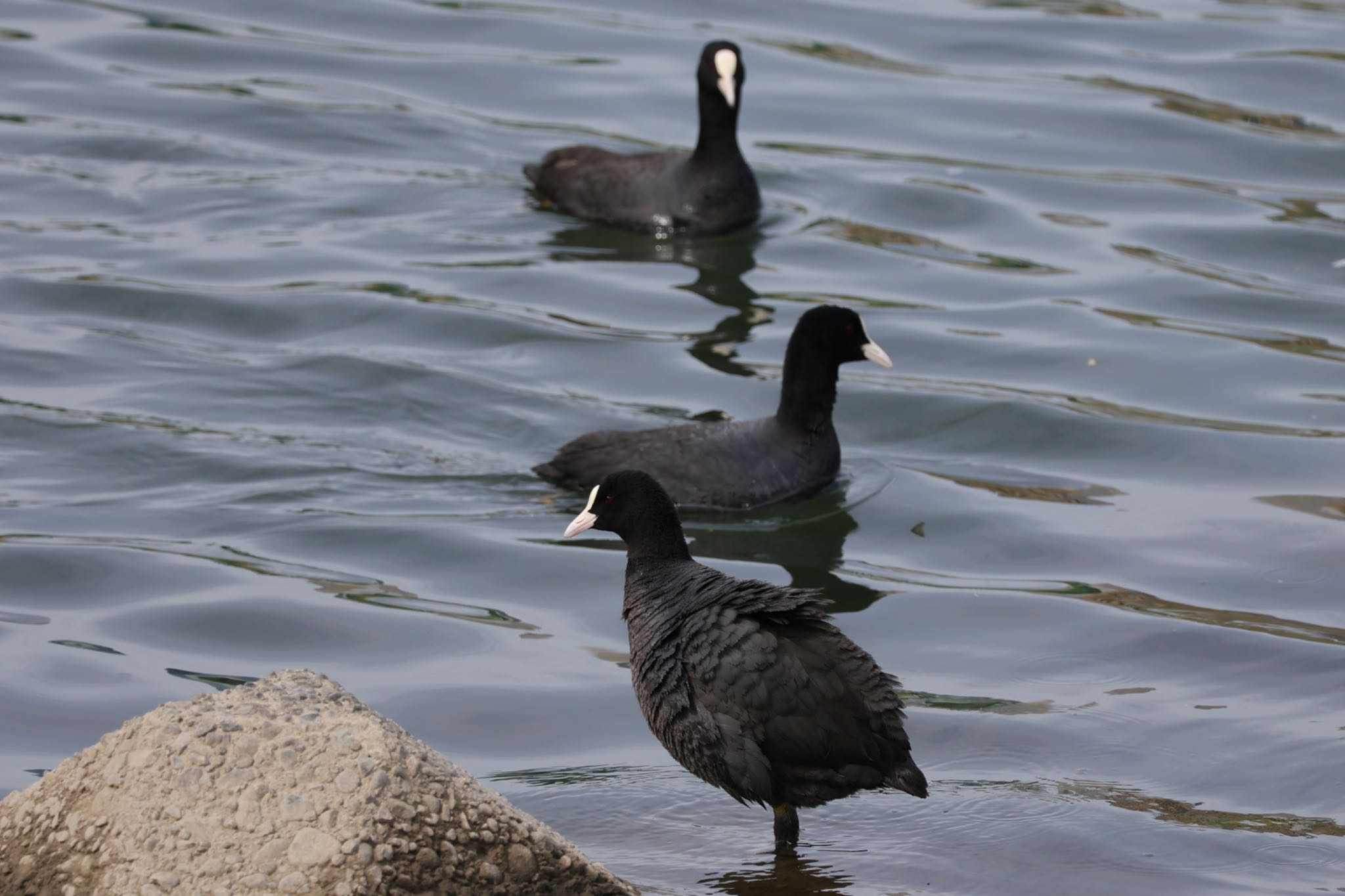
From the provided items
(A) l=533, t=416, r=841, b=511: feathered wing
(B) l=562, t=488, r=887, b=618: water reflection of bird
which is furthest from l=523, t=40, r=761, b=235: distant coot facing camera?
(B) l=562, t=488, r=887, b=618: water reflection of bird

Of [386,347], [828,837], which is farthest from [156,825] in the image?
[386,347]

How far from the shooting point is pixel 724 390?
1102 cm

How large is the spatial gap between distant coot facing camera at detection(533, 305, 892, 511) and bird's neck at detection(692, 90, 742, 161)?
4129 mm

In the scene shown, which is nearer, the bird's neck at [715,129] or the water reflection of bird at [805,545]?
the water reflection of bird at [805,545]

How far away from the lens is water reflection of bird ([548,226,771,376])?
489 inches

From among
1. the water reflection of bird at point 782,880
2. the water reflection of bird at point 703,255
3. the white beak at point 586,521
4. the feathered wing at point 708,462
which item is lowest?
the water reflection of bird at point 782,880

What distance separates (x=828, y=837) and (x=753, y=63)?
1201cm

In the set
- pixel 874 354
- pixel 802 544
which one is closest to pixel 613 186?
pixel 874 354

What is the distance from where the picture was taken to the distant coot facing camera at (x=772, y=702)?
5875 mm

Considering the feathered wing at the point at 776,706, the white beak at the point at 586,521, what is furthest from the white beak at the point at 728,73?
the feathered wing at the point at 776,706

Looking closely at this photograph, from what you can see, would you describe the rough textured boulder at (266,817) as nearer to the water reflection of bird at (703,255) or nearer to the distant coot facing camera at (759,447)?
the distant coot facing camera at (759,447)

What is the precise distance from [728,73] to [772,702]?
8.38 meters

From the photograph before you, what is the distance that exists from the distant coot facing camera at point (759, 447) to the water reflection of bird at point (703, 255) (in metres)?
2.56

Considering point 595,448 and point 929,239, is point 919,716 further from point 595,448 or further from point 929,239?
point 929,239
